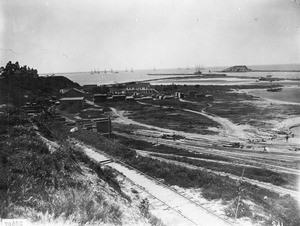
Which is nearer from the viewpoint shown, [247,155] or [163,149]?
[247,155]

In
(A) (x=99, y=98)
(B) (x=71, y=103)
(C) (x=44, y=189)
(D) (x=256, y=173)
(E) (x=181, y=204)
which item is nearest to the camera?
(C) (x=44, y=189)

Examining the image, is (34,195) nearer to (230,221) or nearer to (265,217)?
(230,221)

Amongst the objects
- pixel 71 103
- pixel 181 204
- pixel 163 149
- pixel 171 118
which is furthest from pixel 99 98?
pixel 181 204

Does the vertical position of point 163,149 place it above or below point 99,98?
below

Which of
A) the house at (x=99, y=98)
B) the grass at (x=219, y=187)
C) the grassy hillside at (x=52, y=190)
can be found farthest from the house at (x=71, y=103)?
the grassy hillside at (x=52, y=190)

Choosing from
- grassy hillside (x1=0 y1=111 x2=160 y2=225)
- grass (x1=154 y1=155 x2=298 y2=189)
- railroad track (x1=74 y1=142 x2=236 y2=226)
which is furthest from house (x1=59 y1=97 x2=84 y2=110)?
grassy hillside (x1=0 y1=111 x2=160 y2=225)

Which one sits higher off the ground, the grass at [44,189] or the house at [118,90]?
the grass at [44,189]

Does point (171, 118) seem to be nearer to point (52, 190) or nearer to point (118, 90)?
point (52, 190)

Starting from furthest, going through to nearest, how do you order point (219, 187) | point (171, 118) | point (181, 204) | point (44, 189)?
point (171, 118)
point (219, 187)
point (181, 204)
point (44, 189)

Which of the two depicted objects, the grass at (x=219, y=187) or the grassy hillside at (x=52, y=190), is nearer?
the grassy hillside at (x=52, y=190)

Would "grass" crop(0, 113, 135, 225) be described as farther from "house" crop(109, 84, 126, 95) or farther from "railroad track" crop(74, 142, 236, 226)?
"house" crop(109, 84, 126, 95)

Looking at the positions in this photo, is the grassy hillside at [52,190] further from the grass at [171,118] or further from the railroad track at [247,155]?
the grass at [171,118]
